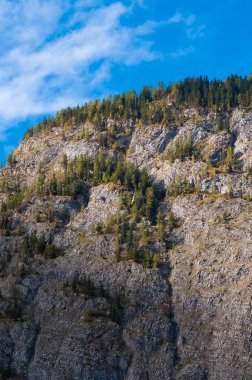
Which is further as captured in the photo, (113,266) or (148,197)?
(148,197)

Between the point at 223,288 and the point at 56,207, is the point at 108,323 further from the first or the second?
the point at 56,207

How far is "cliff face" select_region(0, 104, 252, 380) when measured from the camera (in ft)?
427

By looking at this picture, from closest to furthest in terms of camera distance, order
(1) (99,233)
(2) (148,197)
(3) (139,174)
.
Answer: (1) (99,233), (2) (148,197), (3) (139,174)

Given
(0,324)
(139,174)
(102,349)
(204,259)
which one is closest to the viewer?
(102,349)

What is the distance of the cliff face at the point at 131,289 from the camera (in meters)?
130

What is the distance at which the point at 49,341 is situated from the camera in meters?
136

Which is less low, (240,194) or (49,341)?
(240,194)

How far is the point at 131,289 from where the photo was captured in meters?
148

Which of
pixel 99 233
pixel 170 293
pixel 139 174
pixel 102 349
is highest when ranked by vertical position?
pixel 139 174

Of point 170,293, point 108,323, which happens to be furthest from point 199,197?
point 108,323

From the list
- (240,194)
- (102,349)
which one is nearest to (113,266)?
(102,349)

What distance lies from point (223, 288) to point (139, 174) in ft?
210

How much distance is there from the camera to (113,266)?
155125 mm

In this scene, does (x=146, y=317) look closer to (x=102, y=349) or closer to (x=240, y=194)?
(x=102, y=349)
